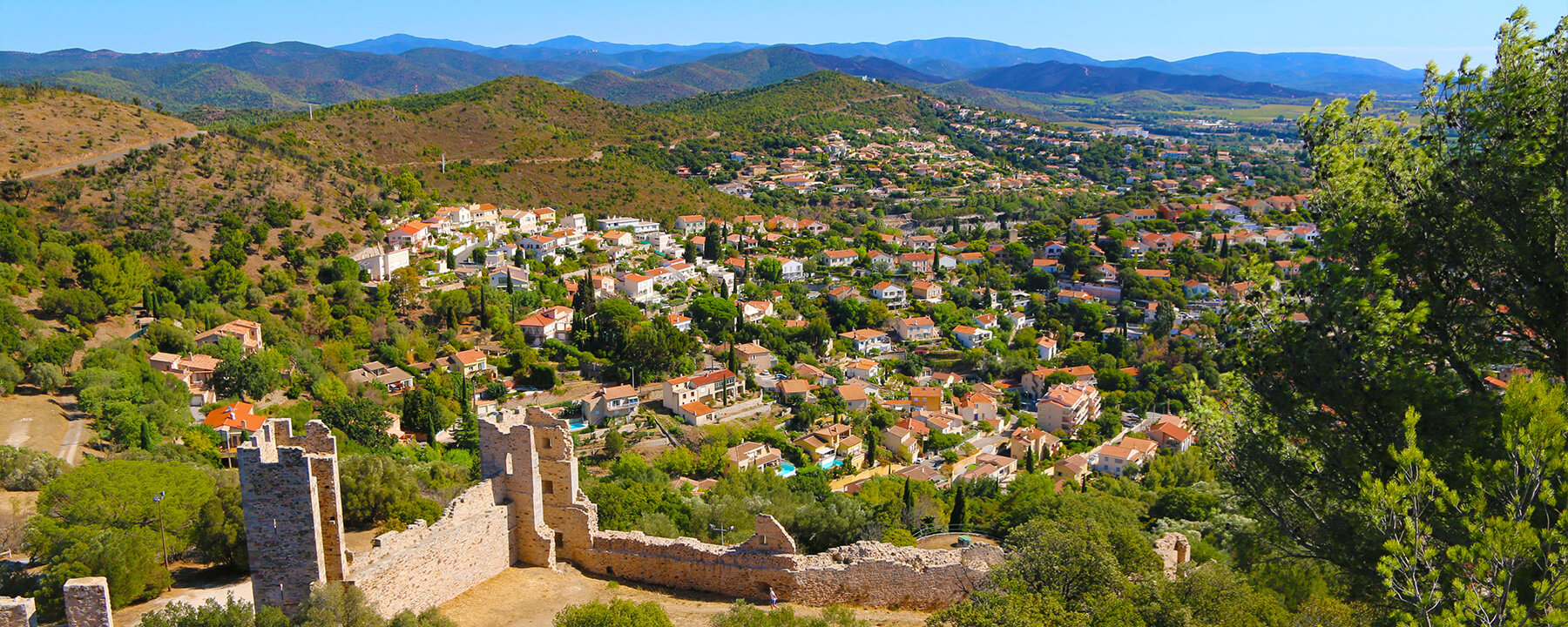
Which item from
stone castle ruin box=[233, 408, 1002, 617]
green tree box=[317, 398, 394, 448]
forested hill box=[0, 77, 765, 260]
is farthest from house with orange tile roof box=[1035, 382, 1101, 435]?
forested hill box=[0, 77, 765, 260]

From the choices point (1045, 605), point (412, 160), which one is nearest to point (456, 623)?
point (1045, 605)

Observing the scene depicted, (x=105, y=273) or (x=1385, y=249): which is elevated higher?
(x=1385, y=249)

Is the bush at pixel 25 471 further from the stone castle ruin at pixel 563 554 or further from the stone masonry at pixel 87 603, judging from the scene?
the stone castle ruin at pixel 563 554

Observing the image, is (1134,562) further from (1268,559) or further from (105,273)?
(105,273)

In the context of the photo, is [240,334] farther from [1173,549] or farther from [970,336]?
[970,336]

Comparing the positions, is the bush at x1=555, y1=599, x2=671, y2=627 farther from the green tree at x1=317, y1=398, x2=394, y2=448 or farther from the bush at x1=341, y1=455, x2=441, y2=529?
the green tree at x1=317, y1=398, x2=394, y2=448

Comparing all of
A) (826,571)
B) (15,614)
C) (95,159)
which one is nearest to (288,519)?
(15,614)
